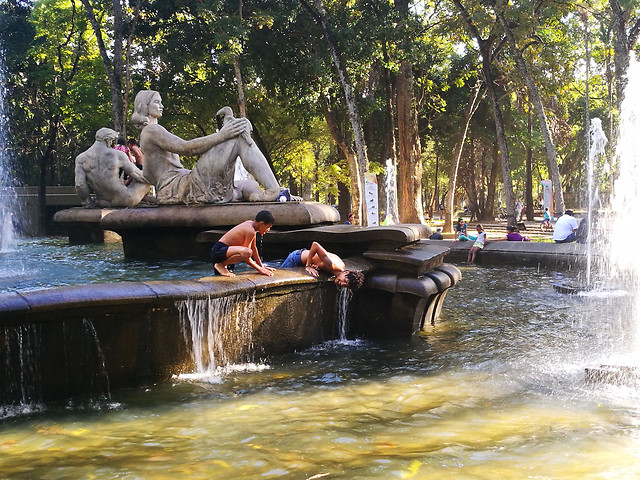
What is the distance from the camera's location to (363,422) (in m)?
4.79

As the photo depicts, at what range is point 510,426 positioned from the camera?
4648 mm

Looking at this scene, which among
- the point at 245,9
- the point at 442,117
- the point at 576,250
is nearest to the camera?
the point at 576,250

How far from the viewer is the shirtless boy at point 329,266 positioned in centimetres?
708

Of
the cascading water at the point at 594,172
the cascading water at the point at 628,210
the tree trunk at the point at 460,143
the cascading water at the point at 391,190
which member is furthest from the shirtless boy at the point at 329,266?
the tree trunk at the point at 460,143

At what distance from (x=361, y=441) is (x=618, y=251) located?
1187cm

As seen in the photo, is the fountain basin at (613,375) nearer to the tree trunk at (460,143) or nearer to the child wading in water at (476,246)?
the child wading in water at (476,246)

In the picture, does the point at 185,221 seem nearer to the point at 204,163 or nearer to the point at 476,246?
the point at 204,163

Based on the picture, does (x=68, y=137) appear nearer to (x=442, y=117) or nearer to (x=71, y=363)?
(x=442, y=117)

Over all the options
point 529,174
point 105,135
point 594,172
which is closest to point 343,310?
point 105,135

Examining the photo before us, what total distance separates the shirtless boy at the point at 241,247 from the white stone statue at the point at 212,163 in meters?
2.37

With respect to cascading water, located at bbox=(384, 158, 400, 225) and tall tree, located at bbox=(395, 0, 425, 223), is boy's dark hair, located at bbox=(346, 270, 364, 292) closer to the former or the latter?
tall tree, located at bbox=(395, 0, 425, 223)

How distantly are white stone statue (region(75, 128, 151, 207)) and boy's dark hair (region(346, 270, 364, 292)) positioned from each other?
6895mm

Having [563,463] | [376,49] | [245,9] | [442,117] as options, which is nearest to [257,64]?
[245,9]

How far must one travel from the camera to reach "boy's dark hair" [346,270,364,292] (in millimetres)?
7262
